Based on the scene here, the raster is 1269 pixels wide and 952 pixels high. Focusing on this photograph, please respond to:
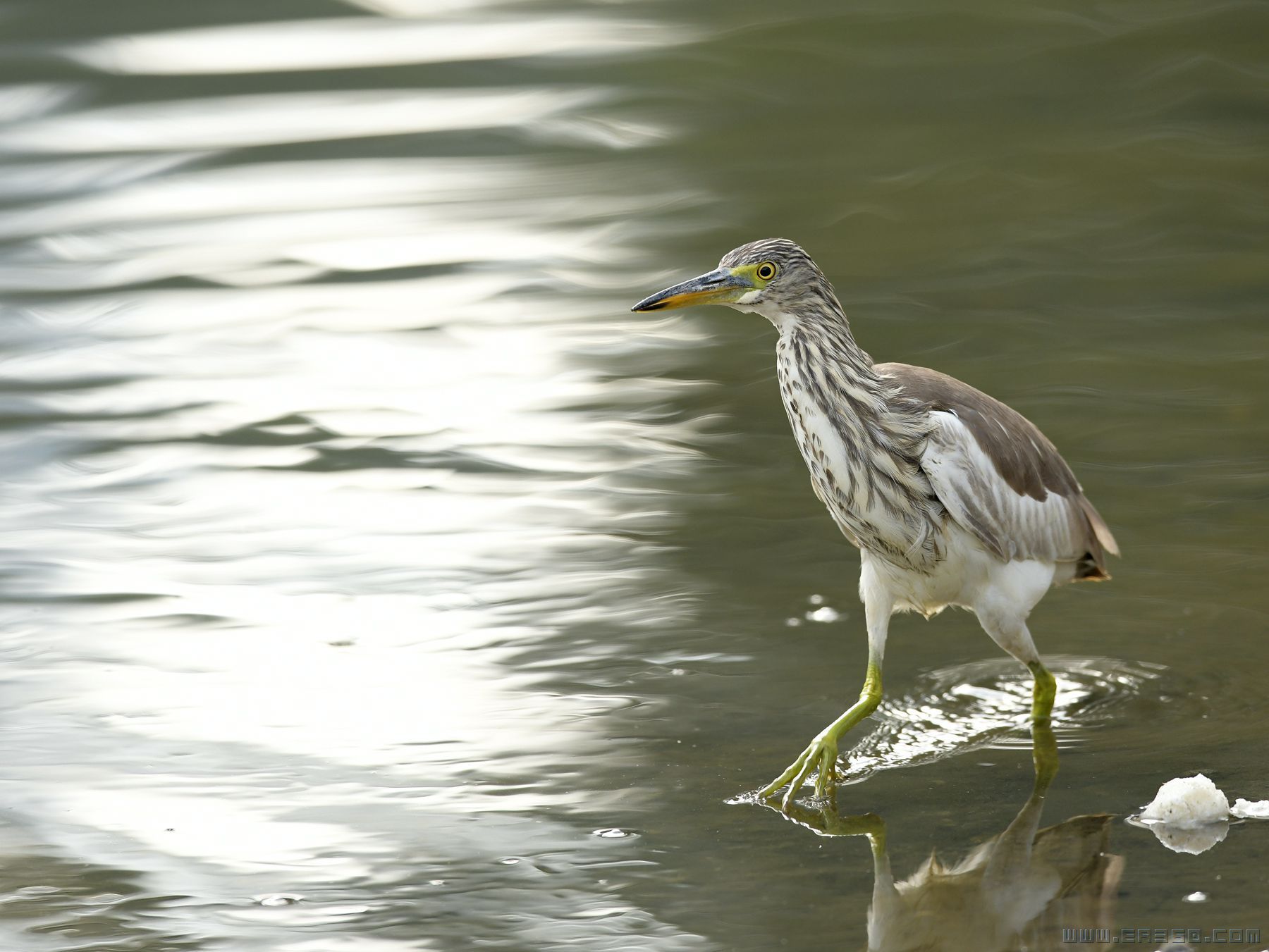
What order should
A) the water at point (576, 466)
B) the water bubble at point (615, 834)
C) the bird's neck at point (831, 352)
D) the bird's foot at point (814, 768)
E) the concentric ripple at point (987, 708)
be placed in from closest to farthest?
the water at point (576, 466), the water bubble at point (615, 834), the bird's foot at point (814, 768), the bird's neck at point (831, 352), the concentric ripple at point (987, 708)

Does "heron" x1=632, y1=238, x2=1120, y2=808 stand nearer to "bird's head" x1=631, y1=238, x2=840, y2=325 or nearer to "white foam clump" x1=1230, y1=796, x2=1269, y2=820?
"bird's head" x1=631, y1=238, x2=840, y2=325

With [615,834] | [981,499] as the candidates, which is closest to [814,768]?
[615,834]

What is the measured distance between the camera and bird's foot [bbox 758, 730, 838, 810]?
5.16 metres

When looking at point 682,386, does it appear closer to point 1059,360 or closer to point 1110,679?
point 1059,360

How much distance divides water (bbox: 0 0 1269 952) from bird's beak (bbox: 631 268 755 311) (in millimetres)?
1518

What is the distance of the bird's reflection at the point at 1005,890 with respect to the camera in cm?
428

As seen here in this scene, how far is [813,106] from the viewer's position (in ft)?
46.2

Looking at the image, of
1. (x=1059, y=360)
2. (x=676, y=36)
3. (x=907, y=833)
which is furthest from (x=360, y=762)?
(x=676, y=36)

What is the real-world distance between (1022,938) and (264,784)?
2617 millimetres

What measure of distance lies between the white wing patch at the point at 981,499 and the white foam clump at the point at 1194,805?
1.01 metres

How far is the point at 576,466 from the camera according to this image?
8.48 m

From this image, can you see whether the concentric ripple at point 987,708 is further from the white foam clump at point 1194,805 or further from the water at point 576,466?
the white foam clump at point 1194,805

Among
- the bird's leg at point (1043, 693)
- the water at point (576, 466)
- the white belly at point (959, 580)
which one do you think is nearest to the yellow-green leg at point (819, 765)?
the water at point (576, 466)

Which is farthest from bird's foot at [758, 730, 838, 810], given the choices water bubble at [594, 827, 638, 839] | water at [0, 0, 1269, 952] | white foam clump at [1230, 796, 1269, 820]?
white foam clump at [1230, 796, 1269, 820]
